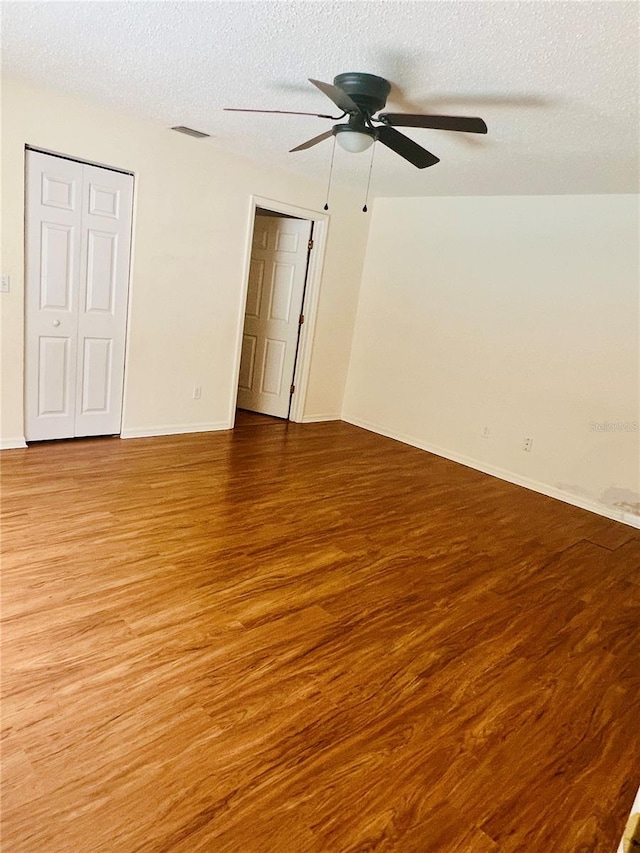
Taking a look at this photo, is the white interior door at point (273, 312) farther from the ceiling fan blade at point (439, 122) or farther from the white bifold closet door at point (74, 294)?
the ceiling fan blade at point (439, 122)

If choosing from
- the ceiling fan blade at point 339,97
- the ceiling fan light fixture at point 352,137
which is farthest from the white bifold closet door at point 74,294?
the ceiling fan blade at point 339,97

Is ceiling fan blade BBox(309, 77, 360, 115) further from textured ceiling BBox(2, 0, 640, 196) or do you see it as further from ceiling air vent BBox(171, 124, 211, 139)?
ceiling air vent BBox(171, 124, 211, 139)

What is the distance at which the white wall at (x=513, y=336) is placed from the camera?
13.4ft

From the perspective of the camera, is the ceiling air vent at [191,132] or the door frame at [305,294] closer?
the ceiling air vent at [191,132]

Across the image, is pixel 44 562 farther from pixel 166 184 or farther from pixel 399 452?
pixel 399 452

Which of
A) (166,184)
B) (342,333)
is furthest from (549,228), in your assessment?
(166,184)

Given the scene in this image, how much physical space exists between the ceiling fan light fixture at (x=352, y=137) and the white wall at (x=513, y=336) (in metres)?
2.34

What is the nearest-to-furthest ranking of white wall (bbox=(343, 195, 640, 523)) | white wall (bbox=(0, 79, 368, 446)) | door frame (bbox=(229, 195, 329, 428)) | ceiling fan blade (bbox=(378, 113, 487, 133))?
1. ceiling fan blade (bbox=(378, 113, 487, 133))
2. white wall (bbox=(0, 79, 368, 446))
3. white wall (bbox=(343, 195, 640, 523))
4. door frame (bbox=(229, 195, 329, 428))

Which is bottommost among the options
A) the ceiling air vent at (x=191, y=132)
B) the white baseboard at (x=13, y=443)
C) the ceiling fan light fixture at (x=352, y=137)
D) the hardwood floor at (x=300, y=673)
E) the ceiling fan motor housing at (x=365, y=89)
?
the hardwood floor at (x=300, y=673)

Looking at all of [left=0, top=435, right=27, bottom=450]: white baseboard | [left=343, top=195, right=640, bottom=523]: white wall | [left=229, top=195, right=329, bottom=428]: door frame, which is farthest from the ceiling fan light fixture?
[left=0, top=435, right=27, bottom=450]: white baseboard

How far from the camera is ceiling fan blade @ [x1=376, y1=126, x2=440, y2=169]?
2.60m

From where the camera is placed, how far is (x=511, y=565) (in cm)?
320

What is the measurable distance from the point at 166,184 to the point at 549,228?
310 centimetres

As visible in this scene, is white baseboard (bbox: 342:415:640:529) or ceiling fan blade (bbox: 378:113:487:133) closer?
ceiling fan blade (bbox: 378:113:487:133)
